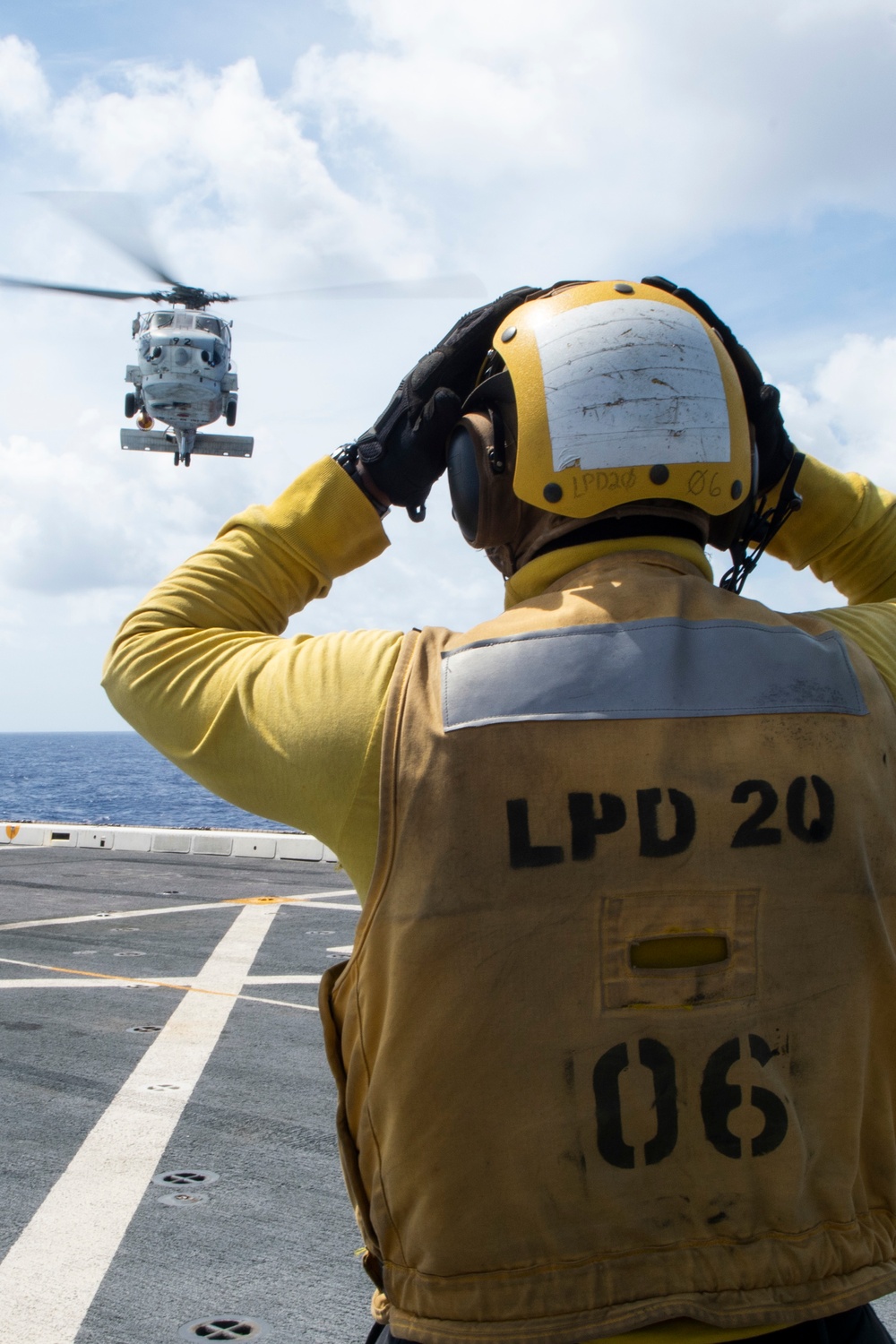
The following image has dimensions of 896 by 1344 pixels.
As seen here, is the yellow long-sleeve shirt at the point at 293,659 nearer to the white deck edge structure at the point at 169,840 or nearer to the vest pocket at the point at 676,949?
the vest pocket at the point at 676,949

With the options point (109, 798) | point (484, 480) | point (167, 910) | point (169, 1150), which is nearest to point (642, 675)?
point (484, 480)

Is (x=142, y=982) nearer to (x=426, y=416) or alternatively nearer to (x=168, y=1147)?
(x=168, y=1147)

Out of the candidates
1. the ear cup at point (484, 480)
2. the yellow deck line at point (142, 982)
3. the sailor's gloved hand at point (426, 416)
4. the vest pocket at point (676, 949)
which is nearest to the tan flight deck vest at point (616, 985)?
the vest pocket at point (676, 949)

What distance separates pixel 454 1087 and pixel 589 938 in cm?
25

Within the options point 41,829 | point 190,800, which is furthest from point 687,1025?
point 190,800

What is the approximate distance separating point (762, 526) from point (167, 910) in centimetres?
1131

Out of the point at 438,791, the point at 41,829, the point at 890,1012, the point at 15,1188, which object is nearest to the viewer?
the point at 438,791

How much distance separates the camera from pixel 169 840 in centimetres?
1966

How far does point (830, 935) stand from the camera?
139 cm

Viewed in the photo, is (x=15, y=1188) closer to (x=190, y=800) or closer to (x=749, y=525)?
(x=749, y=525)

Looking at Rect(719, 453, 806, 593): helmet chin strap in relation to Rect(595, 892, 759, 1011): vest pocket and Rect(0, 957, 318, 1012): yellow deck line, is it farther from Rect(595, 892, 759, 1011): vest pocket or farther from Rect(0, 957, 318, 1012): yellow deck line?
Rect(0, 957, 318, 1012): yellow deck line

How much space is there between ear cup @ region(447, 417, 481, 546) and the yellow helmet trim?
10cm

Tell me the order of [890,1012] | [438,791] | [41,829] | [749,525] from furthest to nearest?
[41,829], [749,525], [890,1012], [438,791]

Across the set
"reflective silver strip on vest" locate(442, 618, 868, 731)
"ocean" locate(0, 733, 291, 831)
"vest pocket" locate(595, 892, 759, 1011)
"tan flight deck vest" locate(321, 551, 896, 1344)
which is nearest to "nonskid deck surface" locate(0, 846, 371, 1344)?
"tan flight deck vest" locate(321, 551, 896, 1344)
